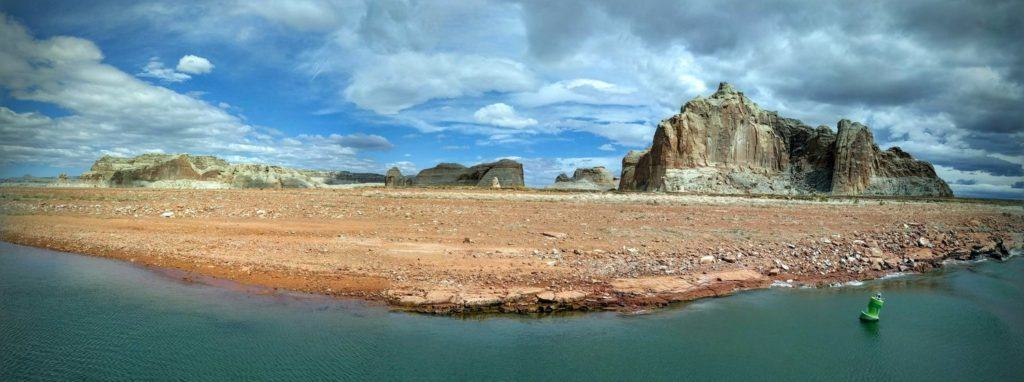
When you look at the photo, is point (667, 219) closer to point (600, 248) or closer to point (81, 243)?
point (600, 248)

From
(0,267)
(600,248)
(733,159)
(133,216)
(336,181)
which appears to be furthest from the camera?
(336,181)

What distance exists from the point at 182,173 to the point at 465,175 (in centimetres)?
3846

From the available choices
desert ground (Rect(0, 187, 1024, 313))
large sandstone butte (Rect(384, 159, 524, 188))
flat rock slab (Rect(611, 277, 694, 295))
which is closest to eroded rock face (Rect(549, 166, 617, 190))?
large sandstone butte (Rect(384, 159, 524, 188))

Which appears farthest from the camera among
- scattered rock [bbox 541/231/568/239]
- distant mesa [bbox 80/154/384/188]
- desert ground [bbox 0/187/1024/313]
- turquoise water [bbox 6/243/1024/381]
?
distant mesa [bbox 80/154/384/188]

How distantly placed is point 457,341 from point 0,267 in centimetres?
1110

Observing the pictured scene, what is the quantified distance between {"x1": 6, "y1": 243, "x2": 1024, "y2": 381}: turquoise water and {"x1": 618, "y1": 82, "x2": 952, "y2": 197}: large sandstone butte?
6271 cm

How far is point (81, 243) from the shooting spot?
45.8 ft

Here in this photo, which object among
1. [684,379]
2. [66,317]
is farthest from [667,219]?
[66,317]

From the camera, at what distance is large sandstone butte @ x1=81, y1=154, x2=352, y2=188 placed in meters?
65.2

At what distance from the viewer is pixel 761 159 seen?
7962 cm

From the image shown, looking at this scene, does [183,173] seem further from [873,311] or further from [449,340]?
[873,311]

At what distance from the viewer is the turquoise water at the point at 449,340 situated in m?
6.60

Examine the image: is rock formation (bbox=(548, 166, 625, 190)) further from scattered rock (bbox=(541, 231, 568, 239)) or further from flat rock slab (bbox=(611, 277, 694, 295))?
flat rock slab (bbox=(611, 277, 694, 295))

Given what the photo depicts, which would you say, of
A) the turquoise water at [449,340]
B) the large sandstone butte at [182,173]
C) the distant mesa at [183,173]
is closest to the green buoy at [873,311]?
the turquoise water at [449,340]
